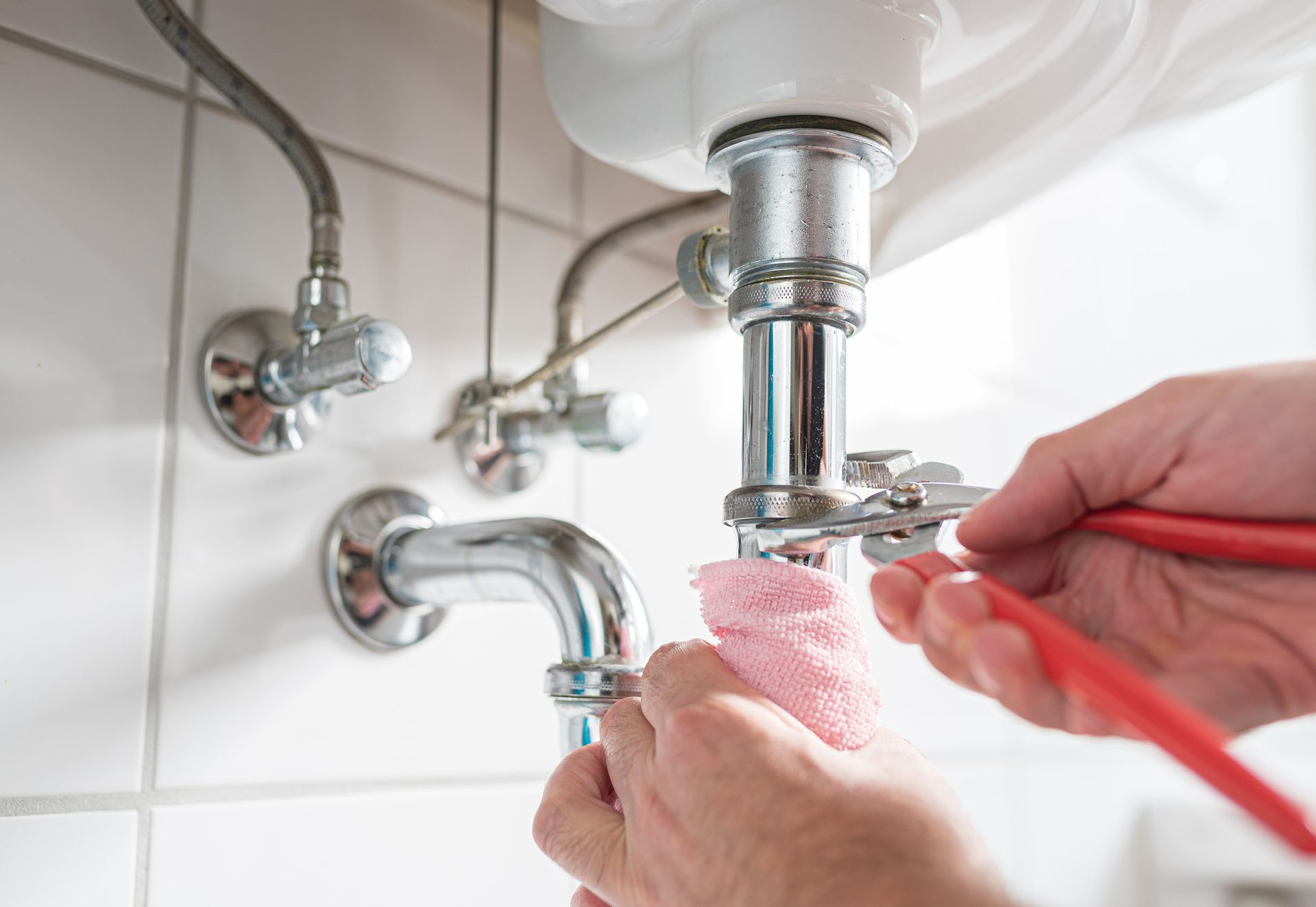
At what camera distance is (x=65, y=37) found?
14.8 inches

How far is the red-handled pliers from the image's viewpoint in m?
0.19

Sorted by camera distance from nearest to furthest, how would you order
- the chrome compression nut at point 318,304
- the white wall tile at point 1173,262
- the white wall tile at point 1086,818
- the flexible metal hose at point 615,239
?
the chrome compression nut at point 318,304 < the flexible metal hose at point 615,239 < the white wall tile at point 1086,818 < the white wall tile at point 1173,262

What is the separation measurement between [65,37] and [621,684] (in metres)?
0.30

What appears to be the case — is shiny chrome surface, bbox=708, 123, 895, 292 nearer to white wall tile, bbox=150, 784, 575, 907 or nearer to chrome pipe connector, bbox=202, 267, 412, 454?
chrome pipe connector, bbox=202, 267, 412, 454

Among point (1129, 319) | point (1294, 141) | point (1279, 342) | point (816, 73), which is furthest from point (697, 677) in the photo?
point (1294, 141)

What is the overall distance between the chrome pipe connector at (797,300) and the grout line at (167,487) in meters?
0.21

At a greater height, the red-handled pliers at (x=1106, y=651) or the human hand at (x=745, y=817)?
the red-handled pliers at (x=1106, y=651)

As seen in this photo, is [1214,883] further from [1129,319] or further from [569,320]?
[569,320]

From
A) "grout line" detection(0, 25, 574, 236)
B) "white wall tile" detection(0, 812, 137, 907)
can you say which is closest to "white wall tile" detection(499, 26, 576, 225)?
"grout line" detection(0, 25, 574, 236)

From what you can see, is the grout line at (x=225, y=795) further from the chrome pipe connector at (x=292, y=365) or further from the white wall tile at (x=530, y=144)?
the white wall tile at (x=530, y=144)

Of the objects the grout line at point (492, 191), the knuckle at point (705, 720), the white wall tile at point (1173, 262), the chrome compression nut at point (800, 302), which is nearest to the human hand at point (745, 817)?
the knuckle at point (705, 720)

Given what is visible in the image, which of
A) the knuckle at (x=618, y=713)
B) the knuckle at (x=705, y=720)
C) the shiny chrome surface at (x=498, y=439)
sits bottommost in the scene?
the knuckle at (x=618, y=713)

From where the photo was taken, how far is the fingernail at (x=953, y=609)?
25cm

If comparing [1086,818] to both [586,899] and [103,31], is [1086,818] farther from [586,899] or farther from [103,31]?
[103,31]
